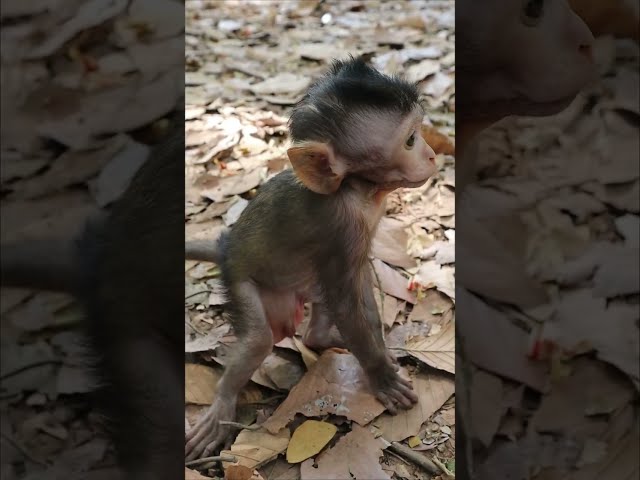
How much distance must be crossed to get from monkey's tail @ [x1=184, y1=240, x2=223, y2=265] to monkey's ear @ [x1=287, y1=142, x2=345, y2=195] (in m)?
0.43

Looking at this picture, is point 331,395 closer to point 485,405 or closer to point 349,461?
point 349,461

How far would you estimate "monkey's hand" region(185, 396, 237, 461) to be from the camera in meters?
1.52

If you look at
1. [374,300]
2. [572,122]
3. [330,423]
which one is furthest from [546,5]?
[330,423]

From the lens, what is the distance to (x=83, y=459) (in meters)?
1.25

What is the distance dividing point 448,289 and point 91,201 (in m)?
0.98

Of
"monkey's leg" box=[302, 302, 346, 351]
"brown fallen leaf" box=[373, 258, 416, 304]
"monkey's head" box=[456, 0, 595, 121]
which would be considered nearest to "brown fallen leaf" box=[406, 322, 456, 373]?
"brown fallen leaf" box=[373, 258, 416, 304]

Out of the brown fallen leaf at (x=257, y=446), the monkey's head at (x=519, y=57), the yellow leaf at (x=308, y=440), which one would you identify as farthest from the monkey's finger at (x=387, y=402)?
the monkey's head at (x=519, y=57)

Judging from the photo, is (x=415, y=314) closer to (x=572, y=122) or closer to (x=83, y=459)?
(x=572, y=122)

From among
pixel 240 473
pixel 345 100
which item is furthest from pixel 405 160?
pixel 240 473

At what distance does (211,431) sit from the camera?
5.02 ft

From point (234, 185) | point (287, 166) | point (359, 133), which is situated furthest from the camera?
point (234, 185)

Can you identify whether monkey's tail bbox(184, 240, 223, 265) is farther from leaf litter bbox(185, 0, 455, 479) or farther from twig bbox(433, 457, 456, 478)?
twig bbox(433, 457, 456, 478)

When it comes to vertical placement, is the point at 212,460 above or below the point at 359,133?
below

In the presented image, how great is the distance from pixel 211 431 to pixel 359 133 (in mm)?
802
